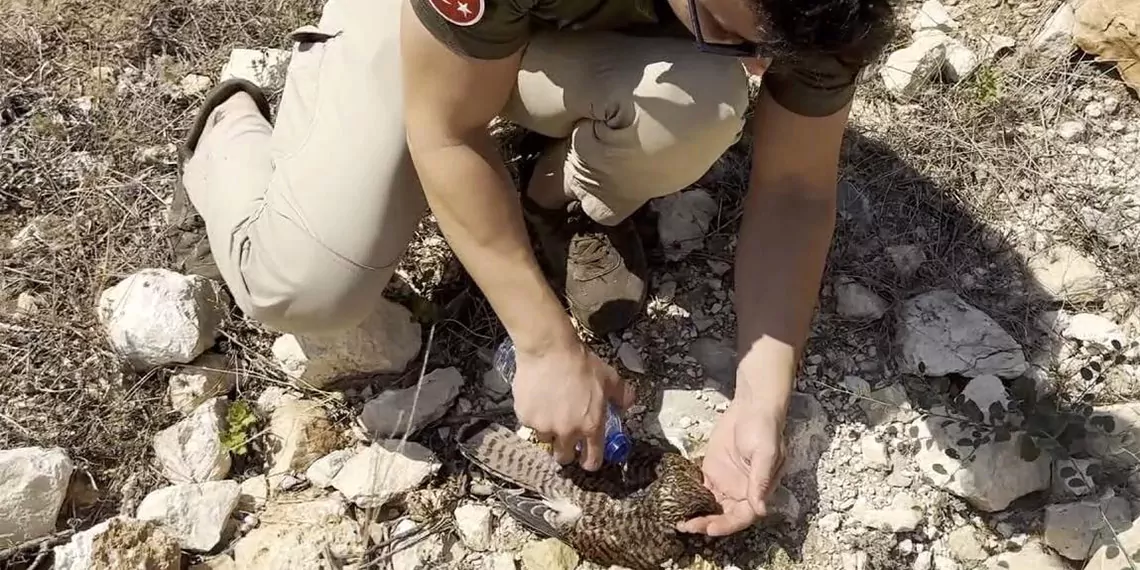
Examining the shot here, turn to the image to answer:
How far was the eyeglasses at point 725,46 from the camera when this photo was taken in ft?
4.94

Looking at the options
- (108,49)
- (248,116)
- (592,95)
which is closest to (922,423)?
(592,95)

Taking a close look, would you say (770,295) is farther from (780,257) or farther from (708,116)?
(708,116)

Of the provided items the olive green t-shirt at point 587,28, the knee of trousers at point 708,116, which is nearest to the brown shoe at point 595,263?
the knee of trousers at point 708,116

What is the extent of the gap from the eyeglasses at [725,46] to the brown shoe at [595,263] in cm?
92

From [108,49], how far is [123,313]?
3.14 ft

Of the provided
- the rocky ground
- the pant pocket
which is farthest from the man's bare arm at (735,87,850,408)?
the pant pocket

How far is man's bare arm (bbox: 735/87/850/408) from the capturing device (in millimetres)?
2094

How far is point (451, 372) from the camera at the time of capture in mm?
2432

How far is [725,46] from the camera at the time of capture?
1531mm

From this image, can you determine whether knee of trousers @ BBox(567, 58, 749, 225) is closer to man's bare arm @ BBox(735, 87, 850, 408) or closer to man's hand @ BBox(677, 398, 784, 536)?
man's bare arm @ BBox(735, 87, 850, 408)

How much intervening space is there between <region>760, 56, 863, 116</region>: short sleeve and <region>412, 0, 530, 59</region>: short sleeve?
1.53 ft

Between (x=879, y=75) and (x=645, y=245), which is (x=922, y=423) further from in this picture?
(x=879, y=75)

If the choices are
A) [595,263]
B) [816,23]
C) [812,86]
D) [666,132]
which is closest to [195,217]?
[595,263]

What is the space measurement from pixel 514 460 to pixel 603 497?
206 millimetres
